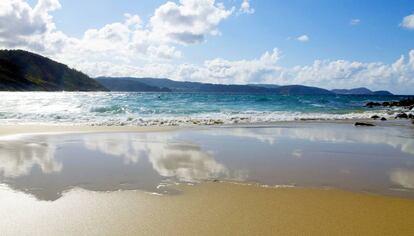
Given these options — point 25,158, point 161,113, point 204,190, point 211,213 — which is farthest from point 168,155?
point 161,113

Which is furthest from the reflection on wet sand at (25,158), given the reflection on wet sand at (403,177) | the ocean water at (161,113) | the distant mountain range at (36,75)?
the distant mountain range at (36,75)

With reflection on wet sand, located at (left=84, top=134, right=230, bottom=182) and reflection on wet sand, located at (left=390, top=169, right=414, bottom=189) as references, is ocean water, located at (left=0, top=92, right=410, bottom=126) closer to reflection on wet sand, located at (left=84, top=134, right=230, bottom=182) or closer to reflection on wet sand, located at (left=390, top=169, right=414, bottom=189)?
reflection on wet sand, located at (left=84, top=134, right=230, bottom=182)

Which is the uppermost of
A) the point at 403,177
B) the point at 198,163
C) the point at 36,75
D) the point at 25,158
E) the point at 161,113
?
the point at 36,75

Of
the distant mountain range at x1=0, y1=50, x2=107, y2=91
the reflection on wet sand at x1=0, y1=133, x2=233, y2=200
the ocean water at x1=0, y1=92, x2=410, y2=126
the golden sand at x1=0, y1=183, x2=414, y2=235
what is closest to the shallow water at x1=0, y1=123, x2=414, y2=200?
the reflection on wet sand at x1=0, y1=133, x2=233, y2=200

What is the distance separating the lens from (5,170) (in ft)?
25.2

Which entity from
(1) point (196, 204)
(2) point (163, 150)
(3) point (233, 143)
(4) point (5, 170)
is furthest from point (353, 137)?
(4) point (5, 170)

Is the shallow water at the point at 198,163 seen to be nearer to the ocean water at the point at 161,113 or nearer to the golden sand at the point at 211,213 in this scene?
the golden sand at the point at 211,213

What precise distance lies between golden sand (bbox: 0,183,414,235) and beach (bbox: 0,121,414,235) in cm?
1

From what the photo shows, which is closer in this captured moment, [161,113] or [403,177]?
[403,177]

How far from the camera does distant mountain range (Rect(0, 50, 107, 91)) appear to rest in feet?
477

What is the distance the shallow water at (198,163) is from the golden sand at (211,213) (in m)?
0.52

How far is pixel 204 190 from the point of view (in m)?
6.25

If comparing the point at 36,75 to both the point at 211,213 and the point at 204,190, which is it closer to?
the point at 204,190

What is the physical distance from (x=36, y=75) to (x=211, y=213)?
17730cm
